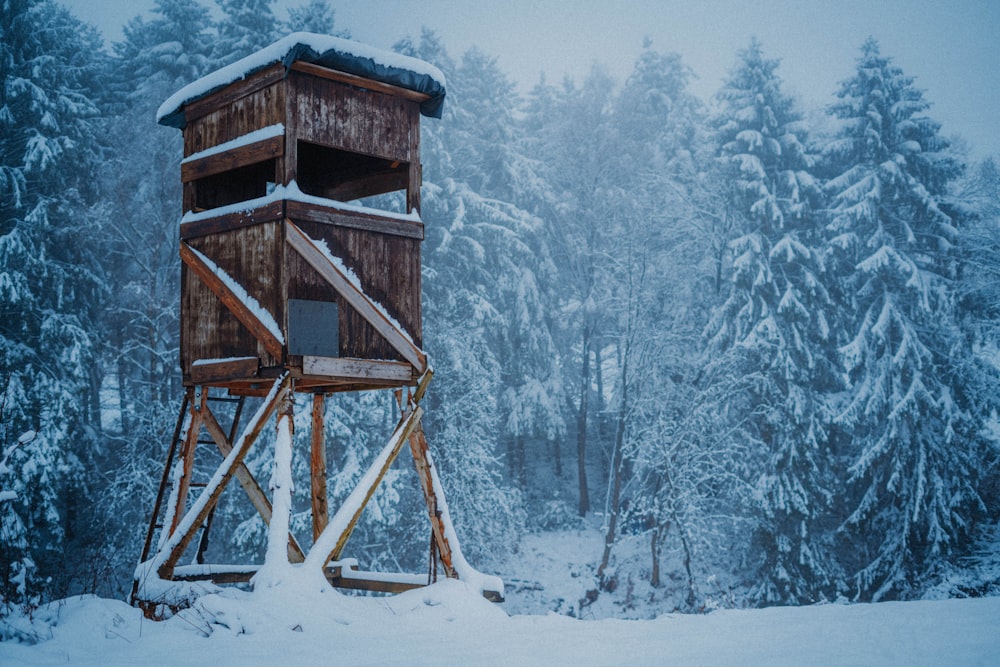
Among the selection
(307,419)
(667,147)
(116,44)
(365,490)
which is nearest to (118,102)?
(116,44)

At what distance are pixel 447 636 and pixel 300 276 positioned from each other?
365 centimetres

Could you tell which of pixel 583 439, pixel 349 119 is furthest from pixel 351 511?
pixel 583 439

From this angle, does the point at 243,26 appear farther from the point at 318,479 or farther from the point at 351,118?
the point at 318,479

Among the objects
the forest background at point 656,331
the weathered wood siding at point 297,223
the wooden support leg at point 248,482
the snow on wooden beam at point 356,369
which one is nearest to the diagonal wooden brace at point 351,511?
the snow on wooden beam at point 356,369

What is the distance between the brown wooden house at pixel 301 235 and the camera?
7680 millimetres

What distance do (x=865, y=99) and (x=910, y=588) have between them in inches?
Result: 500

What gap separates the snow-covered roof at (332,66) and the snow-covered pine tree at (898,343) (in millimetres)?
15128

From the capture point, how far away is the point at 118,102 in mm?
22594

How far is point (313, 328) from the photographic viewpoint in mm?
7738

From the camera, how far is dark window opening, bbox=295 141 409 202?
32.9 ft

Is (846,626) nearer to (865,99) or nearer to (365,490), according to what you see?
(365,490)

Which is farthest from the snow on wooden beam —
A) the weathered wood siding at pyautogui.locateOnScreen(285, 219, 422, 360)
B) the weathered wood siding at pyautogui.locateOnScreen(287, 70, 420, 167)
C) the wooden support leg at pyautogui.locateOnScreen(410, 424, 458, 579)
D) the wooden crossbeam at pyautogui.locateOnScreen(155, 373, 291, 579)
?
the weathered wood siding at pyautogui.locateOnScreen(287, 70, 420, 167)

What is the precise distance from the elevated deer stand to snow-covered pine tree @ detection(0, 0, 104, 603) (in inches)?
356

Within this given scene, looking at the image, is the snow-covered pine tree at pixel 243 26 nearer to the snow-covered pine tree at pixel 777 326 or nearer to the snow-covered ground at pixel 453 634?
the snow-covered pine tree at pixel 777 326
